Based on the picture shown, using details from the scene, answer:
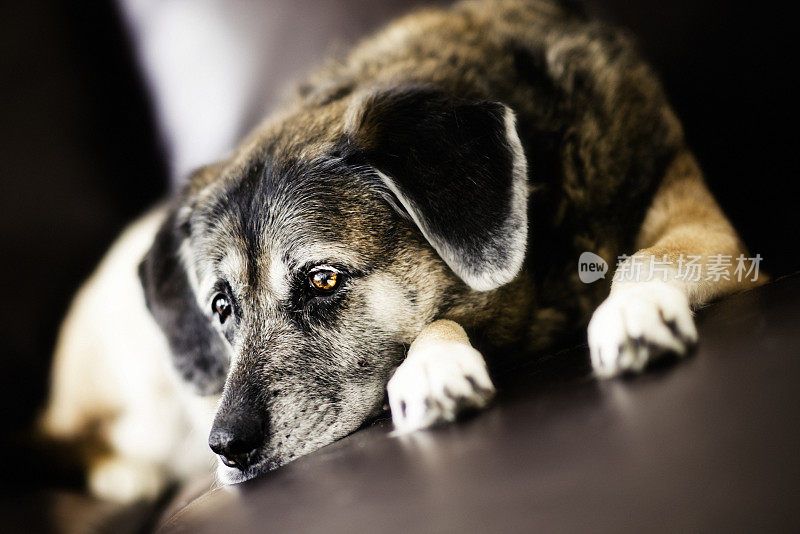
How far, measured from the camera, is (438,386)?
1.07 meters

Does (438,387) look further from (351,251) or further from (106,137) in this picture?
(106,137)

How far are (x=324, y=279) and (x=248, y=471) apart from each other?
0.41 m

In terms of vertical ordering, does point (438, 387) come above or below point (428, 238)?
below

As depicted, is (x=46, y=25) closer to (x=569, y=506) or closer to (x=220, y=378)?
(x=220, y=378)

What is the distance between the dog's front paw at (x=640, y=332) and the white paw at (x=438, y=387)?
0.64 feet

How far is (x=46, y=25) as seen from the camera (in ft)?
7.62

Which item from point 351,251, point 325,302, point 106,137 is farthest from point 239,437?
point 106,137

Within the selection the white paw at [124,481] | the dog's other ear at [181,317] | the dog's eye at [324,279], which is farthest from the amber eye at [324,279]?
the white paw at [124,481]

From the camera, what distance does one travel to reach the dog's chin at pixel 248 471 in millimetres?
1237

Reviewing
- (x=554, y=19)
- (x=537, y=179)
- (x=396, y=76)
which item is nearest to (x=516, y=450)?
(x=537, y=179)

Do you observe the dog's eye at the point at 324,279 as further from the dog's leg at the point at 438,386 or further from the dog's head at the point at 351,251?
the dog's leg at the point at 438,386

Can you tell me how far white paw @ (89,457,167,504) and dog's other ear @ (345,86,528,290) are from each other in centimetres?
119

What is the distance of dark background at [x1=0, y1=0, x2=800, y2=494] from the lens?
1814mm

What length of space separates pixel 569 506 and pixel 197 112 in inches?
83.9
